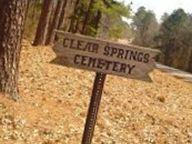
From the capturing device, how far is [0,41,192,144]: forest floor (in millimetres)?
8320

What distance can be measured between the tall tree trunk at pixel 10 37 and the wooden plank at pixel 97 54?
10.0 ft

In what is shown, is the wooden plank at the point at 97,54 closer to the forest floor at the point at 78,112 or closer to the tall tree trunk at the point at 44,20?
the forest floor at the point at 78,112

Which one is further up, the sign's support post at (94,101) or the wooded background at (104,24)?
the wooded background at (104,24)

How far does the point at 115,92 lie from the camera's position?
13.2 meters

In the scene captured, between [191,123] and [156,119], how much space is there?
1283 mm

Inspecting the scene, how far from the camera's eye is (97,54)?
5738 mm

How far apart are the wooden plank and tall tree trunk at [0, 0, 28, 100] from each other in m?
3.06

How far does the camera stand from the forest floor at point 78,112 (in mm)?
8320

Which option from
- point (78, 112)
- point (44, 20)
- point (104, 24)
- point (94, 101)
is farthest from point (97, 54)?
point (104, 24)

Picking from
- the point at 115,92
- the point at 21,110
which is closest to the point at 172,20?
the point at 115,92

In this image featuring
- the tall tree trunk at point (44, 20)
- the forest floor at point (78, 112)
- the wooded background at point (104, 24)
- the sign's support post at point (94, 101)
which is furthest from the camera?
the wooded background at point (104, 24)

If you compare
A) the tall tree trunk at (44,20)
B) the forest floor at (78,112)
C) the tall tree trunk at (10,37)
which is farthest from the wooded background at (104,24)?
the tall tree trunk at (10,37)

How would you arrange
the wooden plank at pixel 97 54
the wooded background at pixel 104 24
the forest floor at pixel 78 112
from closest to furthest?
1. the wooden plank at pixel 97 54
2. the forest floor at pixel 78 112
3. the wooded background at pixel 104 24

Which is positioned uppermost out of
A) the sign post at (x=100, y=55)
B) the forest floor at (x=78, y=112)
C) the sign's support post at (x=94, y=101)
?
the sign post at (x=100, y=55)
